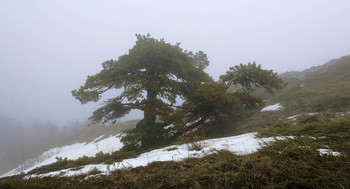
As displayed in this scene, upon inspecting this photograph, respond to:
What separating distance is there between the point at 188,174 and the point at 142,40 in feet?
31.3

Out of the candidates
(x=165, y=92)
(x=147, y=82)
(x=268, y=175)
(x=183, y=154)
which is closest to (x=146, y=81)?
(x=147, y=82)

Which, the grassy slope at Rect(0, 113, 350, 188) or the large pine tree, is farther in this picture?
the large pine tree

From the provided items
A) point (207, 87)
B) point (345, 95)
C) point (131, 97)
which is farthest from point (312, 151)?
point (345, 95)

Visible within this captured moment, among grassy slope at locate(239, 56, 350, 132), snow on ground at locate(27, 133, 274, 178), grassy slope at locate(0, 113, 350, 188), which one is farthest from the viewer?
grassy slope at locate(239, 56, 350, 132)

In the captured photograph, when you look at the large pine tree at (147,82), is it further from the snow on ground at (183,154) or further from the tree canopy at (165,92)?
the snow on ground at (183,154)

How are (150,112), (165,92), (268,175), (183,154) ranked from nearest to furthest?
(268,175)
(183,154)
(150,112)
(165,92)

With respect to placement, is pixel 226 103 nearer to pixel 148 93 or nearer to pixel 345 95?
pixel 148 93

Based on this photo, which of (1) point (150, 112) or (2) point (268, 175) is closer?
(2) point (268, 175)

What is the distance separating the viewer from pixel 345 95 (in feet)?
34.7

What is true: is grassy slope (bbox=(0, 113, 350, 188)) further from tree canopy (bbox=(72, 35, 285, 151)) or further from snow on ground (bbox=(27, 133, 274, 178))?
tree canopy (bbox=(72, 35, 285, 151))

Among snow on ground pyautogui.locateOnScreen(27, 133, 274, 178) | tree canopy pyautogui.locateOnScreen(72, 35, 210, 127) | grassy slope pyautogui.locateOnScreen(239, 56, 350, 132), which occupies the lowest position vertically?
grassy slope pyautogui.locateOnScreen(239, 56, 350, 132)

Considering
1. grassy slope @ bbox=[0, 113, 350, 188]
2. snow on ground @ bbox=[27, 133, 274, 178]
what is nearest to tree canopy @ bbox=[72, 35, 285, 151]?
snow on ground @ bbox=[27, 133, 274, 178]

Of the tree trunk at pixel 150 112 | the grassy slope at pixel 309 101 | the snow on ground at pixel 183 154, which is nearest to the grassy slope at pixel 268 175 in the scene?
the snow on ground at pixel 183 154

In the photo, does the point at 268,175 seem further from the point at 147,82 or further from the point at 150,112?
the point at 147,82
